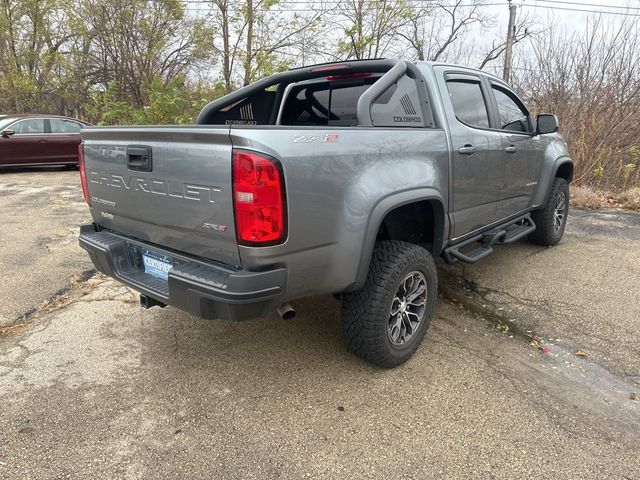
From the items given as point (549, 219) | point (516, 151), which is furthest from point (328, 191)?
point (549, 219)

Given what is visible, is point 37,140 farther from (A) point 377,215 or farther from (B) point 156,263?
(A) point 377,215

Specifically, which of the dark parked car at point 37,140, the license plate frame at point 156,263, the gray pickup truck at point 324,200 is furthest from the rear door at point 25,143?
the license plate frame at point 156,263

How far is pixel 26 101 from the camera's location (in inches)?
648

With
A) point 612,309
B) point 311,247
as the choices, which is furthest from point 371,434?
point 612,309

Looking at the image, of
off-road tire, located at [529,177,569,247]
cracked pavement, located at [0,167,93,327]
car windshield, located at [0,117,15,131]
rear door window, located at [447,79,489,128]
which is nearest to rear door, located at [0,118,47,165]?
car windshield, located at [0,117,15,131]

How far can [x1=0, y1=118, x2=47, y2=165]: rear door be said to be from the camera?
10.9 m

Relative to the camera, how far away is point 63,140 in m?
11.7

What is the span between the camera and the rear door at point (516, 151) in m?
4.08

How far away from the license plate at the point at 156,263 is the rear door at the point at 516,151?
9.20 feet

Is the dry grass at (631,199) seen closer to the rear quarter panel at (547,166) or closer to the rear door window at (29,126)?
the rear quarter panel at (547,166)

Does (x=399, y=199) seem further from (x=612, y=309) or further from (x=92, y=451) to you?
(x=612, y=309)

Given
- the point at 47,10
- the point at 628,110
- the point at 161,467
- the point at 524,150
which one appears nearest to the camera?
the point at 161,467

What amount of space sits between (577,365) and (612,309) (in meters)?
1.06

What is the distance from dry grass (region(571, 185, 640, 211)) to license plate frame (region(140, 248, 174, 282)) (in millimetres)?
7660
